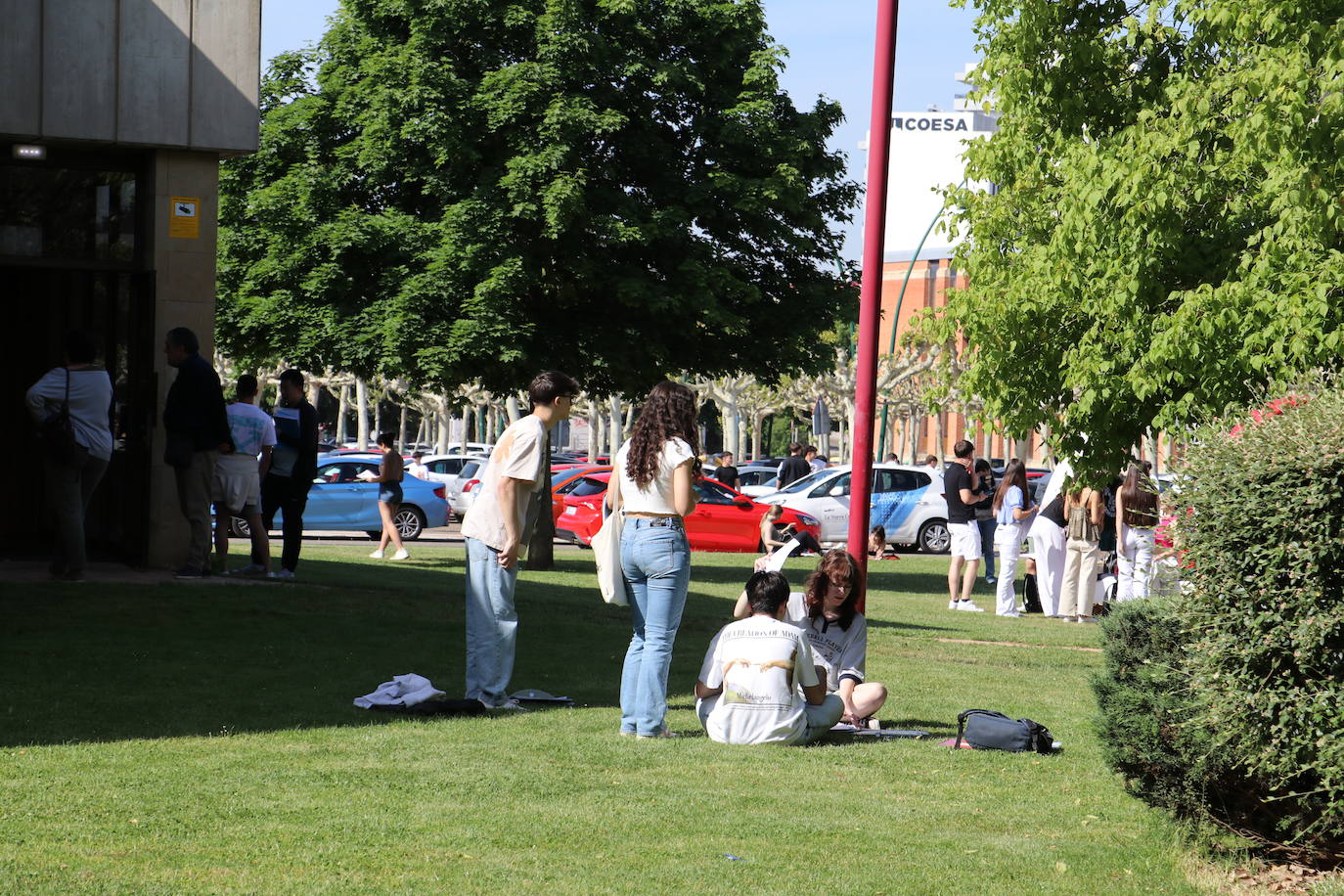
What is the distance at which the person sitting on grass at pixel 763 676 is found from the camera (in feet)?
26.9

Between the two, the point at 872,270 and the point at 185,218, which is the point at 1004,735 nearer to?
the point at 872,270

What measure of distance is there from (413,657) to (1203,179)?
21.2 ft

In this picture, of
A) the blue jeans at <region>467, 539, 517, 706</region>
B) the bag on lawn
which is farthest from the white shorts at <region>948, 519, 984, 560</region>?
the blue jeans at <region>467, 539, 517, 706</region>

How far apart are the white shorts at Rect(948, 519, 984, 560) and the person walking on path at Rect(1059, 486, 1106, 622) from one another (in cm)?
107

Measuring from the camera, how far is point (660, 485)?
819 cm

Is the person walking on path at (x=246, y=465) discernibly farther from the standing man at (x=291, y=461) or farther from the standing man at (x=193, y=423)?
the standing man at (x=291, y=461)

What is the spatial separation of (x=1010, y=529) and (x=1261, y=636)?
1283 cm

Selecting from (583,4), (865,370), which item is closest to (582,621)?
(865,370)

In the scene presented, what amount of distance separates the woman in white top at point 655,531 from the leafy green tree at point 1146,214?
429cm

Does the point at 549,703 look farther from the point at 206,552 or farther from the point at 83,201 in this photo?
the point at 83,201

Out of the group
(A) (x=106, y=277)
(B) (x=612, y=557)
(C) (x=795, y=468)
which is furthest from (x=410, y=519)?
(B) (x=612, y=557)

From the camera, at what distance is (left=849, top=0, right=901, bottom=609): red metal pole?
9.28m

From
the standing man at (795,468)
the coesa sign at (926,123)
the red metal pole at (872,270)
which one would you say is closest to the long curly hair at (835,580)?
the red metal pole at (872,270)

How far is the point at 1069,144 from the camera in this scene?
41.2ft
